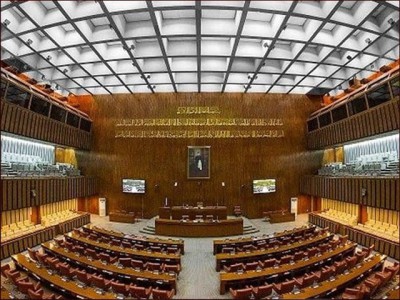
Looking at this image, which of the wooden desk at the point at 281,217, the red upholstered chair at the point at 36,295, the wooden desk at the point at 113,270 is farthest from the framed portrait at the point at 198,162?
the red upholstered chair at the point at 36,295

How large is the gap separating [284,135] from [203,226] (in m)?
9.92

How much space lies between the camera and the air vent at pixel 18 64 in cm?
1351

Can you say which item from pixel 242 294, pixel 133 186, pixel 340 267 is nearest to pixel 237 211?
pixel 133 186

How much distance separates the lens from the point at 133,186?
20.4 m

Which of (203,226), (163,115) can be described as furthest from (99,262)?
(163,115)

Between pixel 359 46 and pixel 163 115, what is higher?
pixel 359 46

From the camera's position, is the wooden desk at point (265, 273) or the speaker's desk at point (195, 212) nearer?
the wooden desk at point (265, 273)

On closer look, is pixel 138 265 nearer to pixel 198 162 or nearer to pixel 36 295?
pixel 36 295

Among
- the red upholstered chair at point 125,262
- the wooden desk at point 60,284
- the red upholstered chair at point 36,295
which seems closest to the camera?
the red upholstered chair at point 36,295

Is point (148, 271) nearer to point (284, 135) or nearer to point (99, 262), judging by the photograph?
point (99, 262)

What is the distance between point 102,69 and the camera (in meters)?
15.9

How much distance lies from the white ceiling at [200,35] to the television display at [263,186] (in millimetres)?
7900

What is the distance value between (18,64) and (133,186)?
10469 millimetres

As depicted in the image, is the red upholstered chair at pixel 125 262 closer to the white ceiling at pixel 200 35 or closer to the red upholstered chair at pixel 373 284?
the red upholstered chair at pixel 373 284
